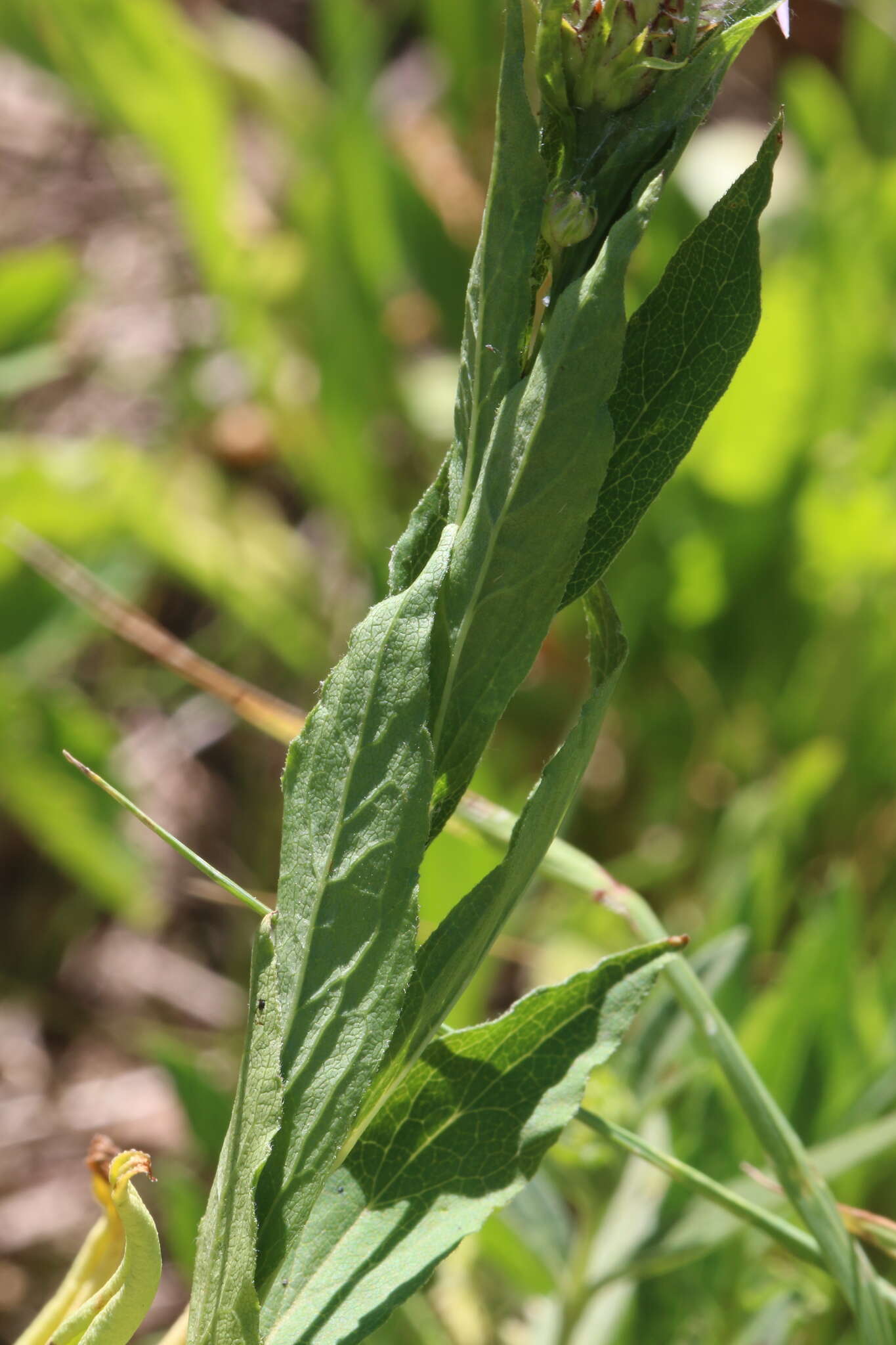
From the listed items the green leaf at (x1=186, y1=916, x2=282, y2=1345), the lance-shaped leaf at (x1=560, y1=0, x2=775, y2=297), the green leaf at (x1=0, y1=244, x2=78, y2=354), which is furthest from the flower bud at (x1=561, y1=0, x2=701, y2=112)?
the green leaf at (x1=0, y1=244, x2=78, y2=354)

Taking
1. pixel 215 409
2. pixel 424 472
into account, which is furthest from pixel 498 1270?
pixel 215 409

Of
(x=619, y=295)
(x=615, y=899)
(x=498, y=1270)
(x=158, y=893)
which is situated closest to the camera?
(x=619, y=295)

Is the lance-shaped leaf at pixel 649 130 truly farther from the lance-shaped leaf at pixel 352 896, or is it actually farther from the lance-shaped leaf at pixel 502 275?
the lance-shaped leaf at pixel 352 896

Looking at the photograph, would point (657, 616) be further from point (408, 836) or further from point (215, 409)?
point (408, 836)

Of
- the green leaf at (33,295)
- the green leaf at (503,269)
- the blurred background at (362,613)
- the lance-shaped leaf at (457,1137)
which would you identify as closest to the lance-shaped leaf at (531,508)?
the green leaf at (503,269)

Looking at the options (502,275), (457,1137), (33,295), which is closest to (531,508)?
(502,275)

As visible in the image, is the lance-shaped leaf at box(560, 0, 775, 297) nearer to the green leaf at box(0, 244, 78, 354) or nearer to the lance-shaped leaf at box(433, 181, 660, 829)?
the lance-shaped leaf at box(433, 181, 660, 829)

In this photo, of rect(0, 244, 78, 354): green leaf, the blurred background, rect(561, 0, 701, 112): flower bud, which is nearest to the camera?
rect(561, 0, 701, 112): flower bud
